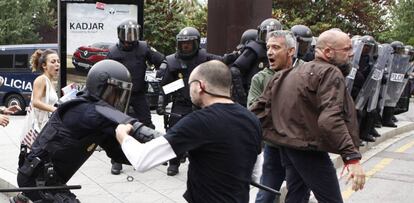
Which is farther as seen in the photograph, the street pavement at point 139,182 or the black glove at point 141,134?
the street pavement at point 139,182

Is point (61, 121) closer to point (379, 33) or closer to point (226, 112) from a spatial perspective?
point (226, 112)

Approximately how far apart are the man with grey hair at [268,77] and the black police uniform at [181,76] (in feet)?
→ 5.87

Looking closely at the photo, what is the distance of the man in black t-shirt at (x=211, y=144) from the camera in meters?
2.92

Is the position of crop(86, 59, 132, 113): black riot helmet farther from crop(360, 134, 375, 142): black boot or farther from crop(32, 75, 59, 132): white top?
crop(360, 134, 375, 142): black boot

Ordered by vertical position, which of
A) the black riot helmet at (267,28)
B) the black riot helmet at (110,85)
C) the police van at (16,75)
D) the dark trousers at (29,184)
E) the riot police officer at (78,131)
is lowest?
the police van at (16,75)

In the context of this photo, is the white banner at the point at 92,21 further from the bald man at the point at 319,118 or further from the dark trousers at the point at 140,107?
the bald man at the point at 319,118

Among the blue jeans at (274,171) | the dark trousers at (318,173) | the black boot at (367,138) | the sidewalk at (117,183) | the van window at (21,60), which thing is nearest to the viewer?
the dark trousers at (318,173)

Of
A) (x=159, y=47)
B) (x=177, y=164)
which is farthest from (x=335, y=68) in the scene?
(x=159, y=47)

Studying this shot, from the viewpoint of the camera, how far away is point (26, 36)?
117ft

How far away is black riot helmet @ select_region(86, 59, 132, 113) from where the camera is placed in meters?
3.41

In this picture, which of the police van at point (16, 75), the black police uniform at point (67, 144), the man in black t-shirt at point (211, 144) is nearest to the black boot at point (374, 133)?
the black police uniform at point (67, 144)

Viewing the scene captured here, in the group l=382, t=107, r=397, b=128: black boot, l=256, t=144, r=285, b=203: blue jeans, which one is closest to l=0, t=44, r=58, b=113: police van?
l=382, t=107, r=397, b=128: black boot

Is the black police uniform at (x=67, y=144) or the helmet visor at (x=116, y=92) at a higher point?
the helmet visor at (x=116, y=92)

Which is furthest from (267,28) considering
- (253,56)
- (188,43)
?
(188,43)
